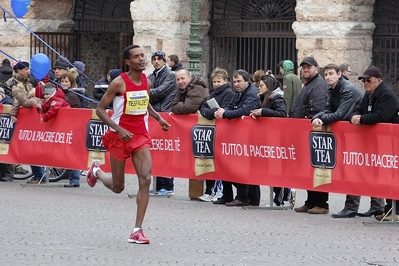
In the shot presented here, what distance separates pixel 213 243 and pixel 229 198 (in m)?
3.63

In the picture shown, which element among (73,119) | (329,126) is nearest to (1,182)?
(73,119)

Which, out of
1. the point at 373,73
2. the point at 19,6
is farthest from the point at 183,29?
the point at 373,73

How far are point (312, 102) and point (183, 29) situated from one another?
10.1 meters

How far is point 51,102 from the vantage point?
1645cm

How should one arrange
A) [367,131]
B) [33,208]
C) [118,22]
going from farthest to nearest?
1. [118,22]
2. [33,208]
3. [367,131]

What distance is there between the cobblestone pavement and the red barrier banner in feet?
1.36

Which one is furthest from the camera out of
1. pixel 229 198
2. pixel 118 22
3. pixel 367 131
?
pixel 118 22

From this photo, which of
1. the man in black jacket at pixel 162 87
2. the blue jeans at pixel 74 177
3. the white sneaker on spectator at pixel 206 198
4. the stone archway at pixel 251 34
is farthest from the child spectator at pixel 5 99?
the stone archway at pixel 251 34

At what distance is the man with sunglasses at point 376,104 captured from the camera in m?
13.0

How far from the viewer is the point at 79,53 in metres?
27.4

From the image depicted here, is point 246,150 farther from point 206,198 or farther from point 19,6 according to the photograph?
point 19,6

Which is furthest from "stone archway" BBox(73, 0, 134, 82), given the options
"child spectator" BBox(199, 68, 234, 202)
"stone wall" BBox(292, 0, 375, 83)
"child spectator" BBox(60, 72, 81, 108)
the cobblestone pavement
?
the cobblestone pavement

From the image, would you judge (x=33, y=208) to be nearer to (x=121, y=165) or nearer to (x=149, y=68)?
(x=121, y=165)

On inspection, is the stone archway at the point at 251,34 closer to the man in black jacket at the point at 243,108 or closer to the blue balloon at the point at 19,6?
the blue balloon at the point at 19,6
